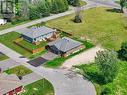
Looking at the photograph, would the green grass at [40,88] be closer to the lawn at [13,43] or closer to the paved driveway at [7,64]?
the paved driveway at [7,64]

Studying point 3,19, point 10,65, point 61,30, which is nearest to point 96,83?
point 10,65

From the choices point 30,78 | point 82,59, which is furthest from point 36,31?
point 30,78

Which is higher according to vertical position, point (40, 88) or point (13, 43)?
point (13, 43)

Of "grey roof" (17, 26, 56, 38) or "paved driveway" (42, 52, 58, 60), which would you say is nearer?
"paved driveway" (42, 52, 58, 60)

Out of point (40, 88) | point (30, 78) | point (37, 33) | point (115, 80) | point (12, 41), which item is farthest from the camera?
point (37, 33)

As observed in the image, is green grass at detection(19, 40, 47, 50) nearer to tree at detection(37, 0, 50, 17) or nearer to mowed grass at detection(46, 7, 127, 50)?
mowed grass at detection(46, 7, 127, 50)

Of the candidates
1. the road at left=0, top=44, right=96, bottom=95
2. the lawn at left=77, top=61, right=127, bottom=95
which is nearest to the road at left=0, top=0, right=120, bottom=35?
the road at left=0, top=44, right=96, bottom=95

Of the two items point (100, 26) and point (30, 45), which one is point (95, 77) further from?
point (100, 26)
